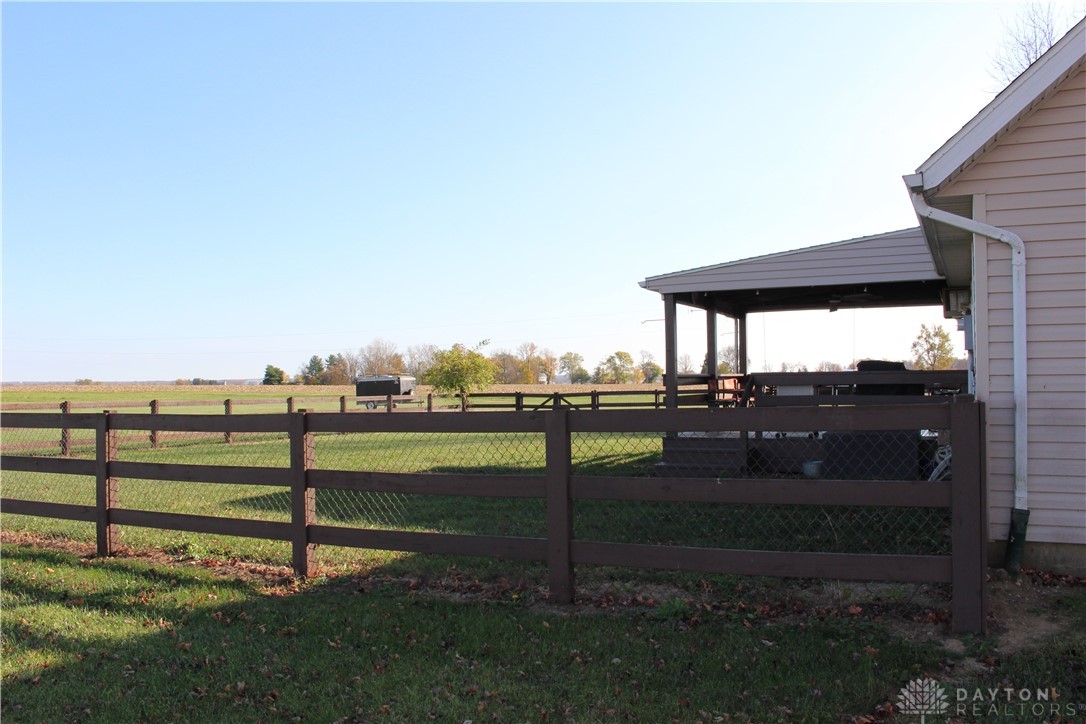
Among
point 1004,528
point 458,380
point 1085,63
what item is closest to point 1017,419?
point 1004,528

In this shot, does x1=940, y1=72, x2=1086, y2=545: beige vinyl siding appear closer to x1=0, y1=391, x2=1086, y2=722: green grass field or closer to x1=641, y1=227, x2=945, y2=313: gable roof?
x1=0, y1=391, x2=1086, y2=722: green grass field

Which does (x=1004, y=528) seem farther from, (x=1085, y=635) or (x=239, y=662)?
(x=239, y=662)

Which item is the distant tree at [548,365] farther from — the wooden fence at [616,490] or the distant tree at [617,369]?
the wooden fence at [616,490]

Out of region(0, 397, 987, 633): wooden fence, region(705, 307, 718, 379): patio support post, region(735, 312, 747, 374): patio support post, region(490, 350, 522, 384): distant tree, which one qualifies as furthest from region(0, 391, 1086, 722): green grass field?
region(490, 350, 522, 384): distant tree

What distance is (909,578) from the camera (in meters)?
3.98

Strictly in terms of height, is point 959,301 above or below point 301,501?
above

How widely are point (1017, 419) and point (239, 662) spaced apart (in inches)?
199

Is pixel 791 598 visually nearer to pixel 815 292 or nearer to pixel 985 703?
pixel 985 703

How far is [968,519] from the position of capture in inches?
154

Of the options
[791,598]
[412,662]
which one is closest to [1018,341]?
[791,598]

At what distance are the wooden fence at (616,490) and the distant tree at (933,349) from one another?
105 feet

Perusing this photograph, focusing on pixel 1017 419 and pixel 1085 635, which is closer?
pixel 1085 635

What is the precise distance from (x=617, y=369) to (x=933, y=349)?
60681mm

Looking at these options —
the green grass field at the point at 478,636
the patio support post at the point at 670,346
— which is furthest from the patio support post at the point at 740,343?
the green grass field at the point at 478,636
